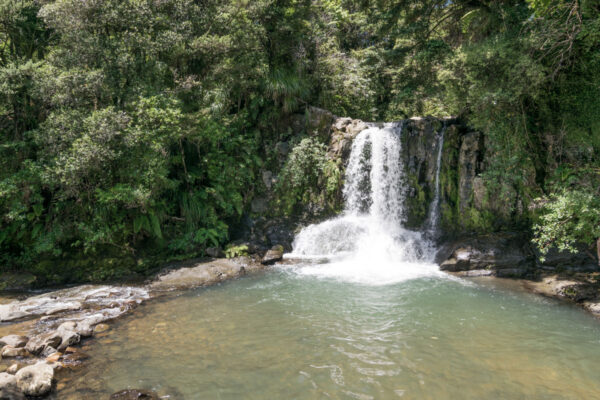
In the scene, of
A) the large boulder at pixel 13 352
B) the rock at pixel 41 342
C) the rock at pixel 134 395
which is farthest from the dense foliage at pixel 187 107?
the rock at pixel 134 395

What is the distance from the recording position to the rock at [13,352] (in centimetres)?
514

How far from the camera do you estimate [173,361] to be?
504 cm

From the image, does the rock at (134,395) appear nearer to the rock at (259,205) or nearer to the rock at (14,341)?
the rock at (14,341)

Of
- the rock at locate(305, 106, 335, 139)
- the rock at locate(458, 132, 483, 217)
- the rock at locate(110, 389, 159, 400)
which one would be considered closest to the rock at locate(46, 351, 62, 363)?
the rock at locate(110, 389, 159, 400)

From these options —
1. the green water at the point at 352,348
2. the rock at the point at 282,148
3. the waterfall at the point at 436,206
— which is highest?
the rock at the point at 282,148

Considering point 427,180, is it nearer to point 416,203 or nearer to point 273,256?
point 416,203

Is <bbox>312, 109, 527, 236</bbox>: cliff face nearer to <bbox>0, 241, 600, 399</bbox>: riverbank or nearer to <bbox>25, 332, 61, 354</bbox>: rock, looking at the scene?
<bbox>0, 241, 600, 399</bbox>: riverbank

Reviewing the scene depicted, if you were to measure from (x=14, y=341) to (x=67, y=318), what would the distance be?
1.31 meters

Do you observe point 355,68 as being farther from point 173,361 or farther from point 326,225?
point 173,361

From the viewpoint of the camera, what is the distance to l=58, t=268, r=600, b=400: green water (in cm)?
433

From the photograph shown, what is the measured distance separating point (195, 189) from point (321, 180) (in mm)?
4947

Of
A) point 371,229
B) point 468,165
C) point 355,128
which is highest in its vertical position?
point 355,128

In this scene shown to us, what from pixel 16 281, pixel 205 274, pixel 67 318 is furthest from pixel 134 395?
pixel 16 281

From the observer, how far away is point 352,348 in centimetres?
535
